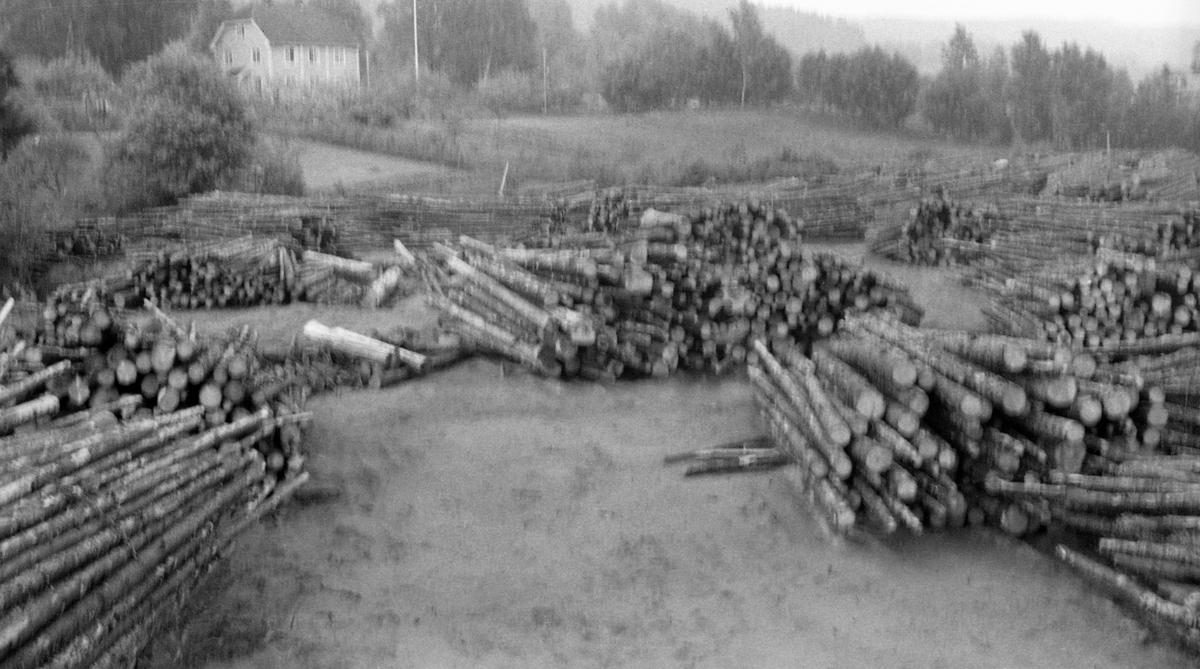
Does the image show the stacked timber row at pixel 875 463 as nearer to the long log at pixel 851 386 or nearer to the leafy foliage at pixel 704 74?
the long log at pixel 851 386

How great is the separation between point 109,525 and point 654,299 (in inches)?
256

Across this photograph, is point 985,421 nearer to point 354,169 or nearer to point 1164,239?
point 1164,239

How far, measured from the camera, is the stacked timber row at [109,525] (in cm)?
461

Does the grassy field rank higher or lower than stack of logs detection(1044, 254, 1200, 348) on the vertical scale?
higher

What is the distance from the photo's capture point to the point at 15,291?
16594mm

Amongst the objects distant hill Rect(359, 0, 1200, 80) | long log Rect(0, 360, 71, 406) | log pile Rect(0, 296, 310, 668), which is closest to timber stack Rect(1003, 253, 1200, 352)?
log pile Rect(0, 296, 310, 668)

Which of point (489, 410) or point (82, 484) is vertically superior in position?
point (82, 484)

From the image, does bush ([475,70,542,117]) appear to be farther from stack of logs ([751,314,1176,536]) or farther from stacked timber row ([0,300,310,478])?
stack of logs ([751,314,1176,536])

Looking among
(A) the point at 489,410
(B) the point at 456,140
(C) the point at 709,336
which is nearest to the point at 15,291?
(A) the point at 489,410

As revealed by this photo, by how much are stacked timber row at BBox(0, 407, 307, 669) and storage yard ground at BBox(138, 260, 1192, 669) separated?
375 mm

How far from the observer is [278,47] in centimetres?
5300

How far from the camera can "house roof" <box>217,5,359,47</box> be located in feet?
174

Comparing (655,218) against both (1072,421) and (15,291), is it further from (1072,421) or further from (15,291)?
(15,291)

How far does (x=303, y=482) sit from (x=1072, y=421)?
216 inches
